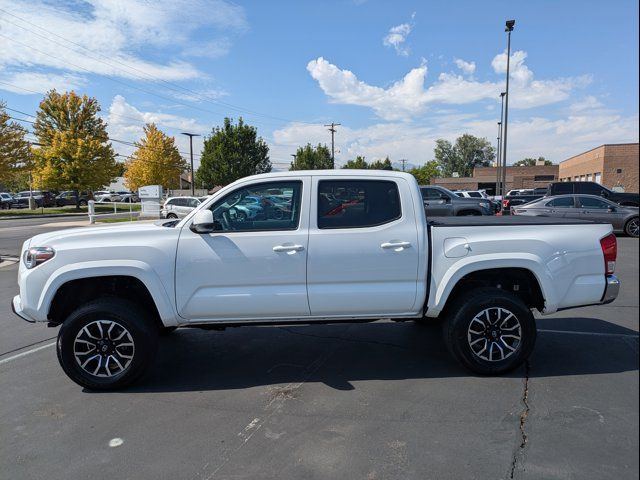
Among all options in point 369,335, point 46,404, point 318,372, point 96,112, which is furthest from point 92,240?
point 96,112

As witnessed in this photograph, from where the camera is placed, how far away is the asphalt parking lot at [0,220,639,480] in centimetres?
311

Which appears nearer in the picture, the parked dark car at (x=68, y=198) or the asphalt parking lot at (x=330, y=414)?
the asphalt parking lot at (x=330, y=414)

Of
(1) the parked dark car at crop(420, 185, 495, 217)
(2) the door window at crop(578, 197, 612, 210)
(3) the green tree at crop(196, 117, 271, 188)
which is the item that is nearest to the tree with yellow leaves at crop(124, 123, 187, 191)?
(3) the green tree at crop(196, 117, 271, 188)

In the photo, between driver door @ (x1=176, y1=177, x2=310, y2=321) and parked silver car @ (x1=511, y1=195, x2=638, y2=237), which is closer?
driver door @ (x1=176, y1=177, x2=310, y2=321)

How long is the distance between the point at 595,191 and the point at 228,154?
117ft

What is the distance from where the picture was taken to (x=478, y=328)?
4461 millimetres

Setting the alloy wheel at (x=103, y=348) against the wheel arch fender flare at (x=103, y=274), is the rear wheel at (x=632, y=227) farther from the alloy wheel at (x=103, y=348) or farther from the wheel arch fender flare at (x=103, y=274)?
the alloy wheel at (x=103, y=348)

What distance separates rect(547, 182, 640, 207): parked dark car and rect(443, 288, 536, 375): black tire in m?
16.3

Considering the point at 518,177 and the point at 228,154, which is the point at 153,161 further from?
the point at 518,177

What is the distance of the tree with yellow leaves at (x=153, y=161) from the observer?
4897cm

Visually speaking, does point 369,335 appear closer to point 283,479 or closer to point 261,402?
point 261,402

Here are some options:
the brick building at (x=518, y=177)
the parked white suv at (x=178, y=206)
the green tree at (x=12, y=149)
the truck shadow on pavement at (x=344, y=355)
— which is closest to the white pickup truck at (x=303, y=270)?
the truck shadow on pavement at (x=344, y=355)

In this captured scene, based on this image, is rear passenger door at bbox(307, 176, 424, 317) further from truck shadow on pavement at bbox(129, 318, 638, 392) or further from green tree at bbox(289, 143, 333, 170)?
green tree at bbox(289, 143, 333, 170)

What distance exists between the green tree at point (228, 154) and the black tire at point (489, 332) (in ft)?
144
